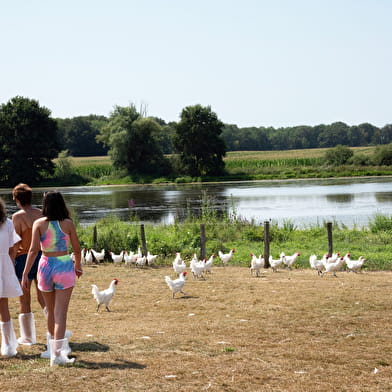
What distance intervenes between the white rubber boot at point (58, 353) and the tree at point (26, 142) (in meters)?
74.7

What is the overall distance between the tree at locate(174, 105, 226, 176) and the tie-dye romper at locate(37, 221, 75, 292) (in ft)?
248

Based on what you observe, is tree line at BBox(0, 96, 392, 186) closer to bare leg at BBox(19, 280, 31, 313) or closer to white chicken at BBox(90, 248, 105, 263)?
white chicken at BBox(90, 248, 105, 263)

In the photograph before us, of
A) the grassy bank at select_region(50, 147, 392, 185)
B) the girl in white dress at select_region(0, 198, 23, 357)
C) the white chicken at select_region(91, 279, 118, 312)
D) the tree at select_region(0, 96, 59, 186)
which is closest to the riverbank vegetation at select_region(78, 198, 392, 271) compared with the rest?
the white chicken at select_region(91, 279, 118, 312)

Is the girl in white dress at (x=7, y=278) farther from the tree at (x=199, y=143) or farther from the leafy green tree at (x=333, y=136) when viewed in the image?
the leafy green tree at (x=333, y=136)

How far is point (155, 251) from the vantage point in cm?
1952

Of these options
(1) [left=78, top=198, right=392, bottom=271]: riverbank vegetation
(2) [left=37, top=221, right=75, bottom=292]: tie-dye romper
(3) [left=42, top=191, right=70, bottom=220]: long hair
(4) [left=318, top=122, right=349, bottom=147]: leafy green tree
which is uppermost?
(4) [left=318, top=122, right=349, bottom=147]: leafy green tree

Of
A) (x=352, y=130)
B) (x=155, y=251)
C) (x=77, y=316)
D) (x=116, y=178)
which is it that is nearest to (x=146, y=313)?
(x=77, y=316)

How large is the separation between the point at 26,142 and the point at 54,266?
3009 inches

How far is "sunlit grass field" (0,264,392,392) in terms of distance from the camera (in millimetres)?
6047

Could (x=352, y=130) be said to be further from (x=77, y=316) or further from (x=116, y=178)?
(x=77, y=316)

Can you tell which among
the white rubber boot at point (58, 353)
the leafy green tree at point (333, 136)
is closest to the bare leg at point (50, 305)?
the white rubber boot at point (58, 353)

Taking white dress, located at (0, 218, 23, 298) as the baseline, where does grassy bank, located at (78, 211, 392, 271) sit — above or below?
below

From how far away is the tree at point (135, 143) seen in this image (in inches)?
3221

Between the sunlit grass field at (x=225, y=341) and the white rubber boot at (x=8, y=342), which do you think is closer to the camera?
the sunlit grass field at (x=225, y=341)
